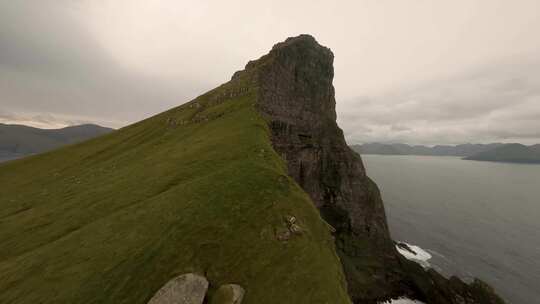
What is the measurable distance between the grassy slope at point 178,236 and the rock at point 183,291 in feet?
3.96

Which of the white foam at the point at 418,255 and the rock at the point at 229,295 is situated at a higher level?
the rock at the point at 229,295

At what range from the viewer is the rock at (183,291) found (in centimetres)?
1642

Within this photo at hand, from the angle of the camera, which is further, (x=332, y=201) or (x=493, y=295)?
(x=332, y=201)

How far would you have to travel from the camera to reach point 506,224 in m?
126

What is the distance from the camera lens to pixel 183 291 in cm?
1686

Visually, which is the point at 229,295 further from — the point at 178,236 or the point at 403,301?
the point at 403,301

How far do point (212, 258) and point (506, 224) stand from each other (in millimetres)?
173851

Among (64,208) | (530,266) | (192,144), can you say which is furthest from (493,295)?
(64,208)

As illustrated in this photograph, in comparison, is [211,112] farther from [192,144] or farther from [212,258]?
[212,258]

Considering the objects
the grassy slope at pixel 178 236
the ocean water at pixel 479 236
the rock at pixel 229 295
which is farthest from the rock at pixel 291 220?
the ocean water at pixel 479 236

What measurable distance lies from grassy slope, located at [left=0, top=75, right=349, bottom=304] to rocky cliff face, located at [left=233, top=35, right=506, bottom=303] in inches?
884

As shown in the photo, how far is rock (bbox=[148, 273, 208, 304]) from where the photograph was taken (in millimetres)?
16422

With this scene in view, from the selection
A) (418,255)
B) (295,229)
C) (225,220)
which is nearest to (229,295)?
(225,220)

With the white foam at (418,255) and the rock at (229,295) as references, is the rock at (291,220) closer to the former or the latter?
the rock at (229,295)
